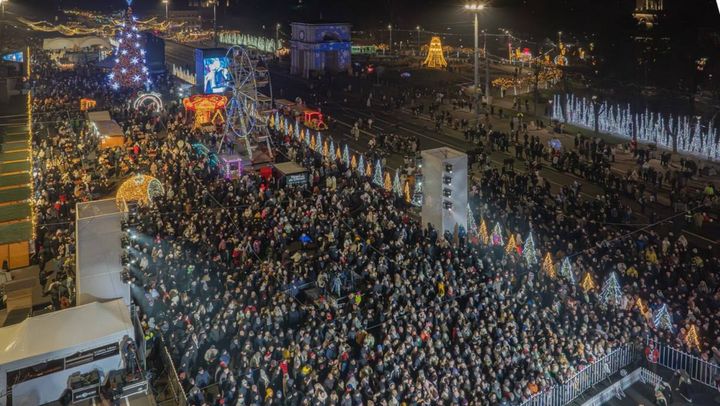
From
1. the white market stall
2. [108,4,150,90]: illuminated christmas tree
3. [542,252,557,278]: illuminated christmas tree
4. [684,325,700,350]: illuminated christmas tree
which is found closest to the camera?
the white market stall

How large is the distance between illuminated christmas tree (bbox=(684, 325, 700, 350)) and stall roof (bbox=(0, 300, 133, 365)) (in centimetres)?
1449

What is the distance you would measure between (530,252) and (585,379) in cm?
666

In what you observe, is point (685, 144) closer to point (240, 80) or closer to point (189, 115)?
point (240, 80)

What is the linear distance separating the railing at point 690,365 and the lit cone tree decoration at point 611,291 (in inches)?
84.0

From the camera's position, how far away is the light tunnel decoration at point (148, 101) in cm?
4666

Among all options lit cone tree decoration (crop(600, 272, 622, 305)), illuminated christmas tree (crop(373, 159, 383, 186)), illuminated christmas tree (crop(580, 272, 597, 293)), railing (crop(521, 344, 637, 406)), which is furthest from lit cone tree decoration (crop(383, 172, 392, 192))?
railing (crop(521, 344, 637, 406))

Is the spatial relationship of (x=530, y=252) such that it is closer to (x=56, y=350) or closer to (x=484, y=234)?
(x=484, y=234)

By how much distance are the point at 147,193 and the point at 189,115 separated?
2056cm

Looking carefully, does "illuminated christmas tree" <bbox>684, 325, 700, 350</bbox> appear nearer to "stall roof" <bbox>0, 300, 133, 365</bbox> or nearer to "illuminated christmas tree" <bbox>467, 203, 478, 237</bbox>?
"illuminated christmas tree" <bbox>467, 203, 478, 237</bbox>

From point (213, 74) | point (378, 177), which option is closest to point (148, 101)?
point (213, 74)

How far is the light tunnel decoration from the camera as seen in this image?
46656 mm

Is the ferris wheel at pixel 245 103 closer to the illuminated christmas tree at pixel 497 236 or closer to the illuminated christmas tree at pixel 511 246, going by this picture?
the illuminated christmas tree at pixel 497 236

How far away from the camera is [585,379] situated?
1639 centimetres

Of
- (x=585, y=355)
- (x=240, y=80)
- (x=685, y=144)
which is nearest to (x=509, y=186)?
(x=585, y=355)
